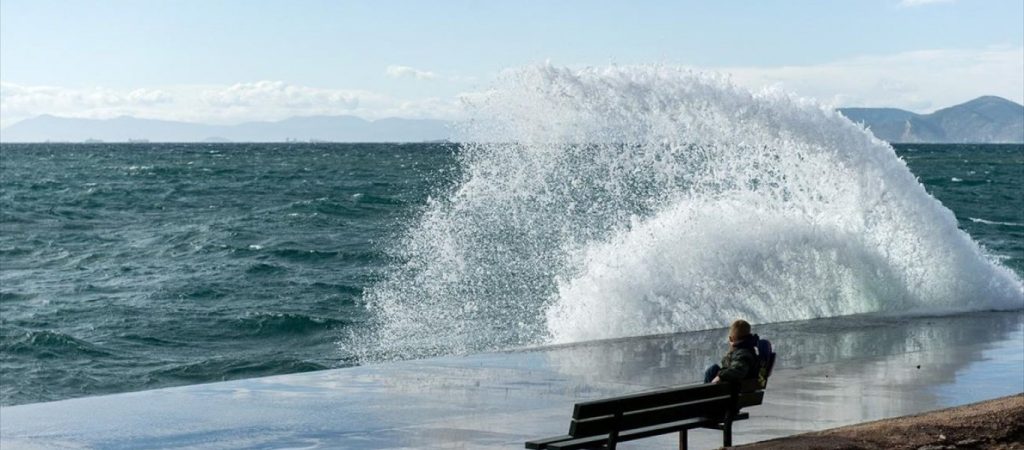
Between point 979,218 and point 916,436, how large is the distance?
130 ft

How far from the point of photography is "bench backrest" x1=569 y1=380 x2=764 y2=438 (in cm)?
755

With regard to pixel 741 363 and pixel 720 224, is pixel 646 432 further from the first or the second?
pixel 720 224

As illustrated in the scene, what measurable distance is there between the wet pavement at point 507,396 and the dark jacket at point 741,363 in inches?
18.2

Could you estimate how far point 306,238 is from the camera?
33.9 meters

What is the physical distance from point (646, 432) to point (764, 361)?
4.45ft

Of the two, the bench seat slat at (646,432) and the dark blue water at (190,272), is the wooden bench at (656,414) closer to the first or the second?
the bench seat slat at (646,432)

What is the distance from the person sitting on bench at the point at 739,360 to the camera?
28.3 feet

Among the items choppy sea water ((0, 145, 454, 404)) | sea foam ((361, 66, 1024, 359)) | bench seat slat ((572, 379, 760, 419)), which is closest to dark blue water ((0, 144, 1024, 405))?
choppy sea water ((0, 145, 454, 404))

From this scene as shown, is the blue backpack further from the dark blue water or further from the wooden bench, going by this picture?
the dark blue water

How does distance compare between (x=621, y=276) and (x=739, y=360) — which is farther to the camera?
(x=621, y=276)

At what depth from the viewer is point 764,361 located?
8.92 meters

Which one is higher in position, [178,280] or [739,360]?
[739,360]

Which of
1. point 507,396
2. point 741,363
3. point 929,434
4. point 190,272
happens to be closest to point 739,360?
point 741,363

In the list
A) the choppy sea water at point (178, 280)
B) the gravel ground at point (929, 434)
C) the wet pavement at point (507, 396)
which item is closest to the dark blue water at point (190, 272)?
the choppy sea water at point (178, 280)
